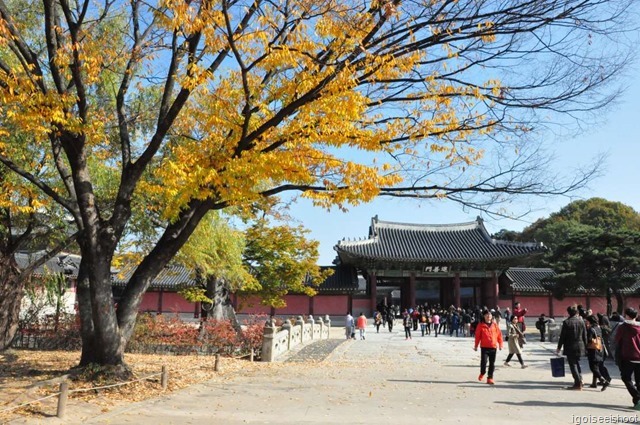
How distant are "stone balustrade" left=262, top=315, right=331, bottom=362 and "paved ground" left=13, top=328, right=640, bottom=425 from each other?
4.78 feet

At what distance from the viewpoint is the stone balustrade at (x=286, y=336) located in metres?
14.9

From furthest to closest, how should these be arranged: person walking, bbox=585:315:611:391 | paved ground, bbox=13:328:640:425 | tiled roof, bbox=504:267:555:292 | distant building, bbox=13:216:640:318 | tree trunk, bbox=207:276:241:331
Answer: tiled roof, bbox=504:267:555:292
distant building, bbox=13:216:640:318
tree trunk, bbox=207:276:241:331
person walking, bbox=585:315:611:391
paved ground, bbox=13:328:640:425

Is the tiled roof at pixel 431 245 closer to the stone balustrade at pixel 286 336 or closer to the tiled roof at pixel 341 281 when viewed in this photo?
the tiled roof at pixel 341 281

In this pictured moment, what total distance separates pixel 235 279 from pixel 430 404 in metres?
12.8

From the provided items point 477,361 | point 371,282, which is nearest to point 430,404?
point 477,361

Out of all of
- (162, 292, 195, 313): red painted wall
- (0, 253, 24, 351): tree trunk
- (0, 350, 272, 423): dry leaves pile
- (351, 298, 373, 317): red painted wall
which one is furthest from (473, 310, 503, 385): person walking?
(162, 292, 195, 313): red painted wall

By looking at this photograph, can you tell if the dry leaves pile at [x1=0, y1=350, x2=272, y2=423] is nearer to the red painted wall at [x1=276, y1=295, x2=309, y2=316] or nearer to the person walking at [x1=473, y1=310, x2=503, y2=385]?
the person walking at [x1=473, y1=310, x2=503, y2=385]

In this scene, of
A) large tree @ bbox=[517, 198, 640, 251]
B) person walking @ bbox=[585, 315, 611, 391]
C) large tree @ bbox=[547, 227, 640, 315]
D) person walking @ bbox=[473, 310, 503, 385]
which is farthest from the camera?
large tree @ bbox=[517, 198, 640, 251]

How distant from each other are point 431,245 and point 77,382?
33754 millimetres

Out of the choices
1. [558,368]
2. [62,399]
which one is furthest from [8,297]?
[558,368]

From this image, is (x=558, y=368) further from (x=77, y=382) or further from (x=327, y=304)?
(x=327, y=304)

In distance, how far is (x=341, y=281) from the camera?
126ft

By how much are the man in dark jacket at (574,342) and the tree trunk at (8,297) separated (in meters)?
14.1

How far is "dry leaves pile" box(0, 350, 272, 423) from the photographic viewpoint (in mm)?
7457
